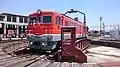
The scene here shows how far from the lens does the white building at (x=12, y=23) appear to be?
Result: 65312mm

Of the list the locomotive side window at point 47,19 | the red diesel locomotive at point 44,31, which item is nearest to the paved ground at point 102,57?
the red diesel locomotive at point 44,31

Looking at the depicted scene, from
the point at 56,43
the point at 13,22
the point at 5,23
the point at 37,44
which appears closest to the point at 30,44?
the point at 37,44

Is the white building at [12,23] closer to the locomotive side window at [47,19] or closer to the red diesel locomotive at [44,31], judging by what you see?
the red diesel locomotive at [44,31]

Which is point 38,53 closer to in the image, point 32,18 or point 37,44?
point 37,44

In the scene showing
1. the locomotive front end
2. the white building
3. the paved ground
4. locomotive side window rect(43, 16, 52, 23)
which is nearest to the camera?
the locomotive front end

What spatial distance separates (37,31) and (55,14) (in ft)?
6.73

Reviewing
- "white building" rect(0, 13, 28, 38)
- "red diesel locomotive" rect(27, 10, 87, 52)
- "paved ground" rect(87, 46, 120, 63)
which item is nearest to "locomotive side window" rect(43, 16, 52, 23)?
"red diesel locomotive" rect(27, 10, 87, 52)

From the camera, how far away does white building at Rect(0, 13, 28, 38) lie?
65.3m

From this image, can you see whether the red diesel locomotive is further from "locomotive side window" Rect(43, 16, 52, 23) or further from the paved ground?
the paved ground

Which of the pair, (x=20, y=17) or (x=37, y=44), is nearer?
(x=37, y=44)

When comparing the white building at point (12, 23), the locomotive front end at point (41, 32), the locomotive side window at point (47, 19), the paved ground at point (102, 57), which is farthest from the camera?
the white building at point (12, 23)

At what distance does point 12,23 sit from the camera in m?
69.1

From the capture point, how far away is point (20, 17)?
74.8 m

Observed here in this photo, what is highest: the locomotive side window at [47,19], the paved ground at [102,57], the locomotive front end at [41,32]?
the locomotive side window at [47,19]
